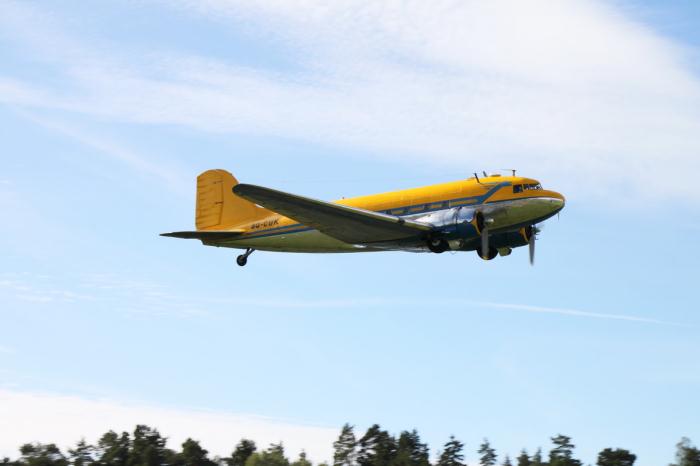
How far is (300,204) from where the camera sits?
37094 mm

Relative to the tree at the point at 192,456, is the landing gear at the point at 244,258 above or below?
above

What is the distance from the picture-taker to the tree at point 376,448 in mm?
96000

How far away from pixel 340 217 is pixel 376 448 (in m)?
64.1

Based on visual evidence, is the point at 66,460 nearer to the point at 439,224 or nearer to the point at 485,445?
the point at 485,445

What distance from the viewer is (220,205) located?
44.6m

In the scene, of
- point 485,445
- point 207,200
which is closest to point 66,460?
point 485,445

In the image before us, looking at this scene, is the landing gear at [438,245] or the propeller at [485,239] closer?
the propeller at [485,239]

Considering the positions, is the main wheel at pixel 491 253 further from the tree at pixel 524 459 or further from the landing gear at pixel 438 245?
the tree at pixel 524 459

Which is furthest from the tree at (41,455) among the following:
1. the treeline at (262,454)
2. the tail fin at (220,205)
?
the tail fin at (220,205)

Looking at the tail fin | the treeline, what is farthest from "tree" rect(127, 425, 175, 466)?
the tail fin

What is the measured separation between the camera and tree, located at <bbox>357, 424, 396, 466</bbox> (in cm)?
9600

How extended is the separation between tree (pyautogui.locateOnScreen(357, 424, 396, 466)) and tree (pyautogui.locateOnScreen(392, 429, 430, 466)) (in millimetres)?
750

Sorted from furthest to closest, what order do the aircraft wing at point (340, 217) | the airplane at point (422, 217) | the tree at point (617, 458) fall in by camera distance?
the tree at point (617, 458) < the airplane at point (422, 217) < the aircraft wing at point (340, 217)

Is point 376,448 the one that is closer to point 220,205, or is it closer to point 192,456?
point 192,456
